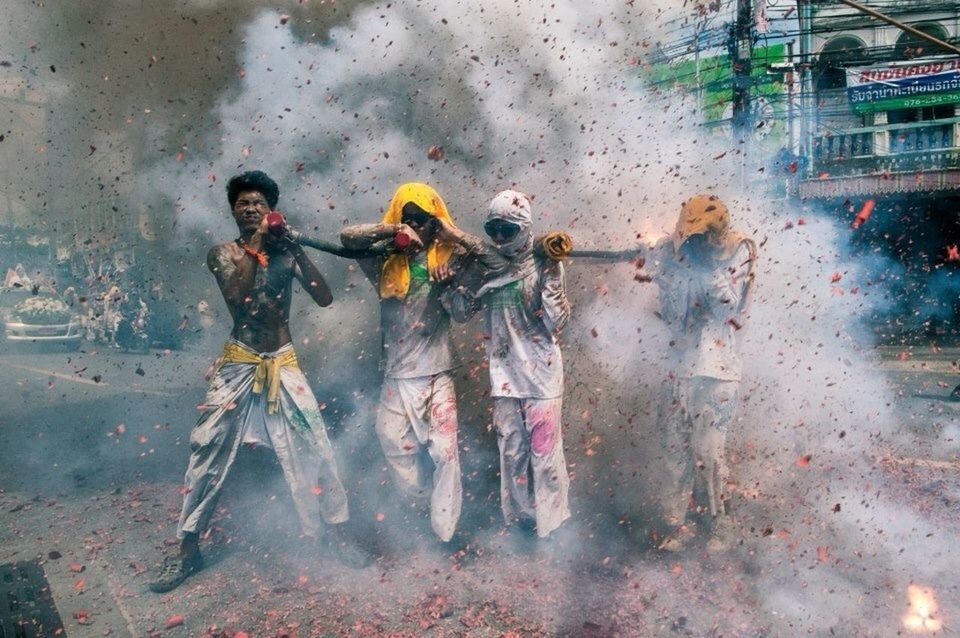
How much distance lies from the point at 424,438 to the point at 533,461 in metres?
0.68

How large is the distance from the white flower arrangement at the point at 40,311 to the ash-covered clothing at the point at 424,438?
9.81m

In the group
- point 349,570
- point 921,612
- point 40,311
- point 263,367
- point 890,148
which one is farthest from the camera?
point 890,148

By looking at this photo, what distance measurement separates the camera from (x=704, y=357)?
427cm

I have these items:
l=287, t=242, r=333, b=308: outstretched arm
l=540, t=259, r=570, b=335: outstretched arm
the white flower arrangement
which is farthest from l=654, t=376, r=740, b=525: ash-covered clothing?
the white flower arrangement

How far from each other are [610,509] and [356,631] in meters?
2.00

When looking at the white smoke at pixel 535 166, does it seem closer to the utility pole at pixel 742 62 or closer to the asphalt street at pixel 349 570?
the asphalt street at pixel 349 570

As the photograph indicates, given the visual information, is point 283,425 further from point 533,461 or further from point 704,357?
point 704,357

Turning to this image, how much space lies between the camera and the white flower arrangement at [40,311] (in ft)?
37.9

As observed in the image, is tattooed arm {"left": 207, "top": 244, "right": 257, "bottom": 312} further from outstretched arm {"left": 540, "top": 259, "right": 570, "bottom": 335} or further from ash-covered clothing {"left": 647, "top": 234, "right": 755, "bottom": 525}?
ash-covered clothing {"left": 647, "top": 234, "right": 755, "bottom": 525}

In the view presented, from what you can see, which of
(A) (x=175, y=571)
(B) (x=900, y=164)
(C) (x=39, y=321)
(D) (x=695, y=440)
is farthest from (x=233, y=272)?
(B) (x=900, y=164)

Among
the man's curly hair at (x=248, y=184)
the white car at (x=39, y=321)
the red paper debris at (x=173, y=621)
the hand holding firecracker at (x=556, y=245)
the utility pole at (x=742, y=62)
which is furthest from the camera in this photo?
the white car at (x=39, y=321)

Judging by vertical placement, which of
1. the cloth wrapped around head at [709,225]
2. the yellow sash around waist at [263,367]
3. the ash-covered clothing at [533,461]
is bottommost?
the ash-covered clothing at [533,461]

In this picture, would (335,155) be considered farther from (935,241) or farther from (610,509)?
(935,241)

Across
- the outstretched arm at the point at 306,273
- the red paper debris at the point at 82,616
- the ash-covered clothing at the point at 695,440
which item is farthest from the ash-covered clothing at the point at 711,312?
the red paper debris at the point at 82,616
